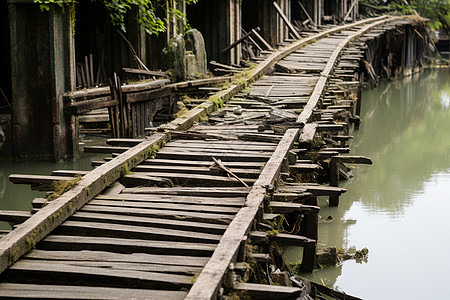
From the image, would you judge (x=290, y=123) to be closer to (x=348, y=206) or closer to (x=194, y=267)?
(x=348, y=206)

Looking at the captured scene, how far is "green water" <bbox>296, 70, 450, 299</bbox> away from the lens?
662 centimetres

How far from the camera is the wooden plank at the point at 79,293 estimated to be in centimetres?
376

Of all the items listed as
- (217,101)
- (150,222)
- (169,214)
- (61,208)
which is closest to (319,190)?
(169,214)

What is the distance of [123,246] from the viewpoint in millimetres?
4492

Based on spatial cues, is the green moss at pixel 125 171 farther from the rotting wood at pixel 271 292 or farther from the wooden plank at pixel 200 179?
the rotting wood at pixel 271 292

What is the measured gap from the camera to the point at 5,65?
14180mm

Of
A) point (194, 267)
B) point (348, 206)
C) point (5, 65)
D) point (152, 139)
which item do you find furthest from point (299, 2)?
point (194, 267)

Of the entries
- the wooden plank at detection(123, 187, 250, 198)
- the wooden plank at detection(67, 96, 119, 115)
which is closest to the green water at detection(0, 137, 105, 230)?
the wooden plank at detection(67, 96, 119, 115)

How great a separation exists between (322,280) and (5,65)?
986 centimetres

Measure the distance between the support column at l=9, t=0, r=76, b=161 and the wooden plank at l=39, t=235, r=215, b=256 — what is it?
5644 millimetres

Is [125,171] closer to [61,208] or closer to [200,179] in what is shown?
[200,179]

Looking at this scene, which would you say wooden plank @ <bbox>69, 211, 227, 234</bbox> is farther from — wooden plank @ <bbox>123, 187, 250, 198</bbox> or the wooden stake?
the wooden stake

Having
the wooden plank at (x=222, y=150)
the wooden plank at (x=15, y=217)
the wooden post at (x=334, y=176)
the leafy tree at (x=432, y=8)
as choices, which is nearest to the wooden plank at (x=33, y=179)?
the wooden plank at (x=15, y=217)

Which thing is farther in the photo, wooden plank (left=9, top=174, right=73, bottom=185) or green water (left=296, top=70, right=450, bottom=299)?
green water (left=296, top=70, right=450, bottom=299)
